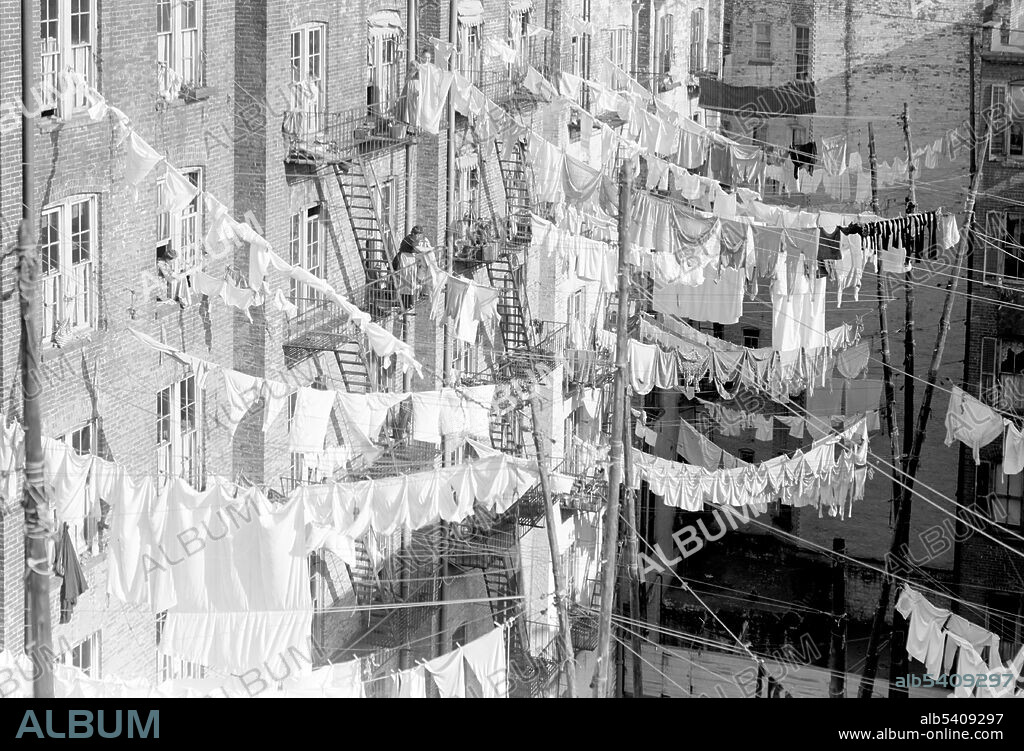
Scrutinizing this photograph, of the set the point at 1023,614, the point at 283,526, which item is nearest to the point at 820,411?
the point at 1023,614

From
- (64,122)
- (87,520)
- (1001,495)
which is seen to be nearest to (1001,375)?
(1001,495)

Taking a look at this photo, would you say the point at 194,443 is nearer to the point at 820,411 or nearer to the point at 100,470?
the point at 100,470

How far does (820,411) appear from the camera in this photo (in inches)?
1884

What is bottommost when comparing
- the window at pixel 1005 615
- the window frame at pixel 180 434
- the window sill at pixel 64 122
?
the window at pixel 1005 615

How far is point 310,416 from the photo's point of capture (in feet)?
74.0

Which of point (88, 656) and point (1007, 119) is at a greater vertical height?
point (1007, 119)

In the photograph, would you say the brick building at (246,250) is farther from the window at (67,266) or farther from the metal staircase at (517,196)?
the metal staircase at (517,196)

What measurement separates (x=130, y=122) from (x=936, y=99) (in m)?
34.4

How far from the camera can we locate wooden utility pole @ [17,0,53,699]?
17.3m

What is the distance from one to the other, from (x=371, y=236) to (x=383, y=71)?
Answer: 139 inches

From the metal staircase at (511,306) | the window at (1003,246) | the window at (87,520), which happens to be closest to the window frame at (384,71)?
the metal staircase at (511,306)

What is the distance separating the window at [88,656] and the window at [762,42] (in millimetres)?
37276

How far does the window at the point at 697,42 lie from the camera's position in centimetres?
5438

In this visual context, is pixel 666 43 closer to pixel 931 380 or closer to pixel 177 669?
pixel 931 380
